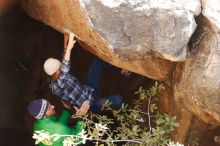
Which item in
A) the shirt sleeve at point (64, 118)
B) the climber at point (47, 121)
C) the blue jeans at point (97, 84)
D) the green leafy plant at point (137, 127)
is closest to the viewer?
the green leafy plant at point (137, 127)

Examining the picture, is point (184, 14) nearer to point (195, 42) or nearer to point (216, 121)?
point (195, 42)

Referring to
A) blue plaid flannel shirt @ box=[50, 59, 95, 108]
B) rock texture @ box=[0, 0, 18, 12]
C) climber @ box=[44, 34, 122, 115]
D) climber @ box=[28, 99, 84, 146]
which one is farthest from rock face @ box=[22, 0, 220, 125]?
rock texture @ box=[0, 0, 18, 12]

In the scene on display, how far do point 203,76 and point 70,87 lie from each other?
1506 millimetres

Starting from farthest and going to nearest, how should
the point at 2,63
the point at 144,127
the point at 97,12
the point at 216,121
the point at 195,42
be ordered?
the point at 2,63
the point at 144,127
the point at 216,121
the point at 195,42
the point at 97,12

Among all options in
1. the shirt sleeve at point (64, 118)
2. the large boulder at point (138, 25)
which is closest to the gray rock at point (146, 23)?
the large boulder at point (138, 25)

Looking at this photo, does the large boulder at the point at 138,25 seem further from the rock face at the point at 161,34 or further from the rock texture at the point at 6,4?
the rock texture at the point at 6,4

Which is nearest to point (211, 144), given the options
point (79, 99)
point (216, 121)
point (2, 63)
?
point (216, 121)

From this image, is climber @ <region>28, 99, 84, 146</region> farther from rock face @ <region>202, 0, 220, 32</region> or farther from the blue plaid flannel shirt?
rock face @ <region>202, 0, 220, 32</region>

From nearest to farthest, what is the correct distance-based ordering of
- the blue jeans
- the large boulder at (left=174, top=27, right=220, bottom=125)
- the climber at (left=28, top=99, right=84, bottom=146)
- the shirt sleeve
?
the large boulder at (left=174, top=27, right=220, bottom=125) < the climber at (left=28, top=99, right=84, bottom=146) < the shirt sleeve < the blue jeans

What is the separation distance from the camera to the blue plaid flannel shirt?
4215mm

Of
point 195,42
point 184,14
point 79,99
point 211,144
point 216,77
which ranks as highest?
point 184,14

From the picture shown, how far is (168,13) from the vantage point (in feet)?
11.5

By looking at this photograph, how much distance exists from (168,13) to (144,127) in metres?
1.77

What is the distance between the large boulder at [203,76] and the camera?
3.60m
